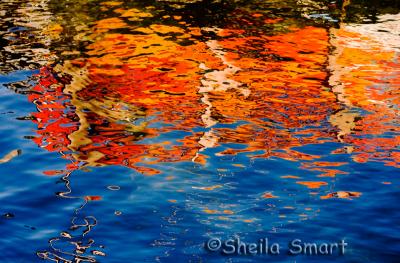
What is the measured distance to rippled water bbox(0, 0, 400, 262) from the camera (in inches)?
227

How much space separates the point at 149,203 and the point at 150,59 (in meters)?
5.71

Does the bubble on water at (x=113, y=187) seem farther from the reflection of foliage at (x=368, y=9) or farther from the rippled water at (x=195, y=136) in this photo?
the reflection of foliage at (x=368, y=9)

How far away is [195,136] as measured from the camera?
26.6ft

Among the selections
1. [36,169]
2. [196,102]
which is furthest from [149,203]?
[196,102]

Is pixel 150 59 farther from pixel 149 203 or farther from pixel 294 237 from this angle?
pixel 294 237

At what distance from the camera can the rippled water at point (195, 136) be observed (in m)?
5.76

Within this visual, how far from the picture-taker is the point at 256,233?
570 cm

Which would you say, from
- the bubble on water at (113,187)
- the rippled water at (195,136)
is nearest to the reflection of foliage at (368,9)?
the rippled water at (195,136)

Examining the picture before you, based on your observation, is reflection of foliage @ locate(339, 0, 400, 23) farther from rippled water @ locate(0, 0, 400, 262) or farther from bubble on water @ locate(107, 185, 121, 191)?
bubble on water @ locate(107, 185, 121, 191)

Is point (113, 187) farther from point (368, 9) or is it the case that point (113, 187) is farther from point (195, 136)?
point (368, 9)

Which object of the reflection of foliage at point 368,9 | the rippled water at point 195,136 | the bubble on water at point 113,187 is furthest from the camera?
the reflection of foliage at point 368,9

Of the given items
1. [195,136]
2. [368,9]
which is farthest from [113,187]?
[368,9]

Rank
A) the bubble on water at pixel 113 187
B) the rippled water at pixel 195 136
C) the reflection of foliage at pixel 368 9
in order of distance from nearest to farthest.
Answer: the rippled water at pixel 195 136 → the bubble on water at pixel 113 187 → the reflection of foliage at pixel 368 9

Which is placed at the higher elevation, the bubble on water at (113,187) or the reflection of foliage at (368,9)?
the reflection of foliage at (368,9)
